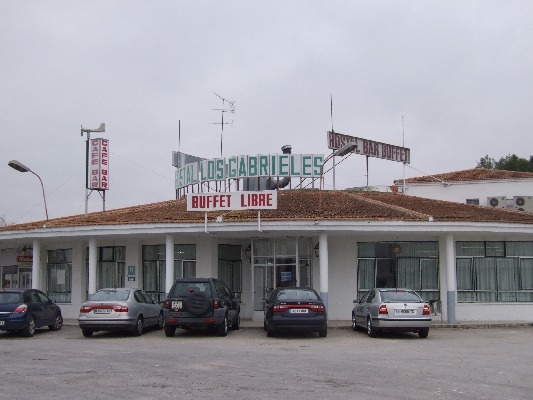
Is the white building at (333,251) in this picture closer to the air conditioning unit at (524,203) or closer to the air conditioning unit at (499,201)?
the air conditioning unit at (524,203)

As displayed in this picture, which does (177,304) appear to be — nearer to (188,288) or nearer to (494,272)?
(188,288)

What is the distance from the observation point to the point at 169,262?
78.7 feet

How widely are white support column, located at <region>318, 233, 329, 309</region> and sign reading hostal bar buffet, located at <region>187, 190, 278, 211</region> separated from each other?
2104 millimetres

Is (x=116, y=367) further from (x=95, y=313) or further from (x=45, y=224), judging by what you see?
(x=45, y=224)

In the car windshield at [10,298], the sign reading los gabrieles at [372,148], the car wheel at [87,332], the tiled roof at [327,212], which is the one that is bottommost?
the car wheel at [87,332]

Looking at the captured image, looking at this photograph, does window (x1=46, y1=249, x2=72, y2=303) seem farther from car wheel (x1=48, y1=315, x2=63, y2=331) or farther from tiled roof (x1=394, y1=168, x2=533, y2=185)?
tiled roof (x1=394, y1=168, x2=533, y2=185)

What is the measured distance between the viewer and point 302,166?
3011 centimetres

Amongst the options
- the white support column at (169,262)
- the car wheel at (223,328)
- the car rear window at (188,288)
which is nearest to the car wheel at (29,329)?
the car rear window at (188,288)

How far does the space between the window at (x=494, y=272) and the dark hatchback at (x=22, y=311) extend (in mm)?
14563

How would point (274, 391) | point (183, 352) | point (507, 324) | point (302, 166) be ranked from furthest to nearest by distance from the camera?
point (302, 166) < point (507, 324) < point (183, 352) < point (274, 391)

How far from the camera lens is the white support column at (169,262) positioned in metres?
23.8

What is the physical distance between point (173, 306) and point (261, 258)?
267 inches

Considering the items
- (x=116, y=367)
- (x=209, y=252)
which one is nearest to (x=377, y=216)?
(x=209, y=252)

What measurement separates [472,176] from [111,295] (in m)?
26.4
